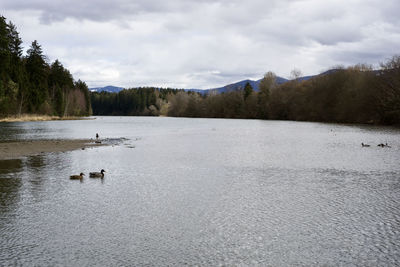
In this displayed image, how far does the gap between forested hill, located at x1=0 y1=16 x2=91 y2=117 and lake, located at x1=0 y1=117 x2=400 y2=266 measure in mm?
58187

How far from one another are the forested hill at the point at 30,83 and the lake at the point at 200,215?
58.2 metres

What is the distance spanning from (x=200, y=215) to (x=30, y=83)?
83.4 metres

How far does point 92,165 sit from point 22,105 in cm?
6952

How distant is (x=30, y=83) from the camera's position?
83688 mm

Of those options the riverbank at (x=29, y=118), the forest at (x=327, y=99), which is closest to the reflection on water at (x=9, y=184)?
the riverbank at (x=29, y=118)

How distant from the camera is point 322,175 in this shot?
18.3 metres

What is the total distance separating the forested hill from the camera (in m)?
70.4

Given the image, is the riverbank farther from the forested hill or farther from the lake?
the lake

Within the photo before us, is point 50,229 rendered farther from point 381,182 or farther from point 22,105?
point 22,105

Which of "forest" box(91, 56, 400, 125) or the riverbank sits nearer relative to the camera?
"forest" box(91, 56, 400, 125)

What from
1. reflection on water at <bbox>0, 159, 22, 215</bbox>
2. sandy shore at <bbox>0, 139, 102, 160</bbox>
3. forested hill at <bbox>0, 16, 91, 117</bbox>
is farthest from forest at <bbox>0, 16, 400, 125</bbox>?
reflection on water at <bbox>0, 159, 22, 215</bbox>

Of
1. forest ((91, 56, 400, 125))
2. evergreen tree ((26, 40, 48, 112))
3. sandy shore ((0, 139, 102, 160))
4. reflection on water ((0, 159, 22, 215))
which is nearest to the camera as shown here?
reflection on water ((0, 159, 22, 215))

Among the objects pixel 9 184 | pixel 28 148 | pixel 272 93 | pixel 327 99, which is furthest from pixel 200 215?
pixel 272 93

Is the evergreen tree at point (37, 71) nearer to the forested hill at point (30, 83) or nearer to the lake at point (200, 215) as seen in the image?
the forested hill at point (30, 83)
